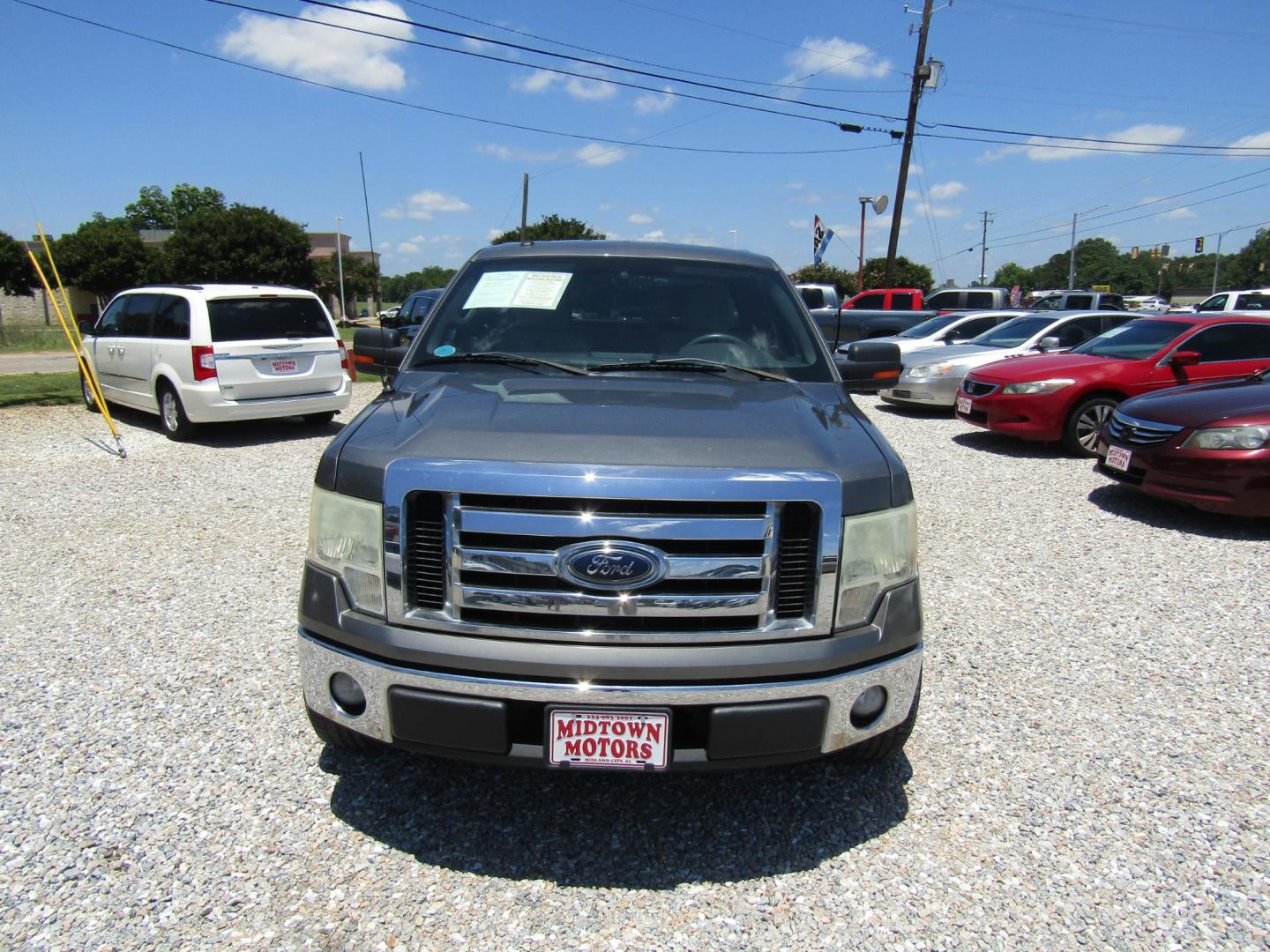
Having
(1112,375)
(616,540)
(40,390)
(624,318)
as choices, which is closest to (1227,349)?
(1112,375)

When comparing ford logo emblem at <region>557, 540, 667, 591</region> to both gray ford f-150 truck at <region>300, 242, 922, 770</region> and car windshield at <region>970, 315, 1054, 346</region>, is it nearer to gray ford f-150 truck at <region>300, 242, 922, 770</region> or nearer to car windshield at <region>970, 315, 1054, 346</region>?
gray ford f-150 truck at <region>300, 242, 922, 770</region>

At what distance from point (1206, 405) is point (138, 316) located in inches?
439

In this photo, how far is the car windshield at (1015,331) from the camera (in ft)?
41.0

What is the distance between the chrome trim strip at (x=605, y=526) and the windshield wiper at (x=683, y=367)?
1.10m

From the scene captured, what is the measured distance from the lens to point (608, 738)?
214cm

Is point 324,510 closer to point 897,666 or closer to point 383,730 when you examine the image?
point 383,730

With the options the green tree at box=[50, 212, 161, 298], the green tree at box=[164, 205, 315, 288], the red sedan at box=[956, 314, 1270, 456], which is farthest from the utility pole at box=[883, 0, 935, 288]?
the green tree at box=[50, 212, 161, 298]

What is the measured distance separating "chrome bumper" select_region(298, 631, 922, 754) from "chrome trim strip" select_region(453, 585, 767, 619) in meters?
0.19

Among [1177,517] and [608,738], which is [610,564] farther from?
[1177,517]

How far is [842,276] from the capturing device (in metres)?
40.1

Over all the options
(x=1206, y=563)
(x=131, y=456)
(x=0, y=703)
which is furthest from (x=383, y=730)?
(x=131, y=456)

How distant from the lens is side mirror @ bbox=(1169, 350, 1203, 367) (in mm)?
8180

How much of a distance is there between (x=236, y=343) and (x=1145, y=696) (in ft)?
Answer: 29.3

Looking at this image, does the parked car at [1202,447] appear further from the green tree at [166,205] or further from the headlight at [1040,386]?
the green tree at [166,205]
